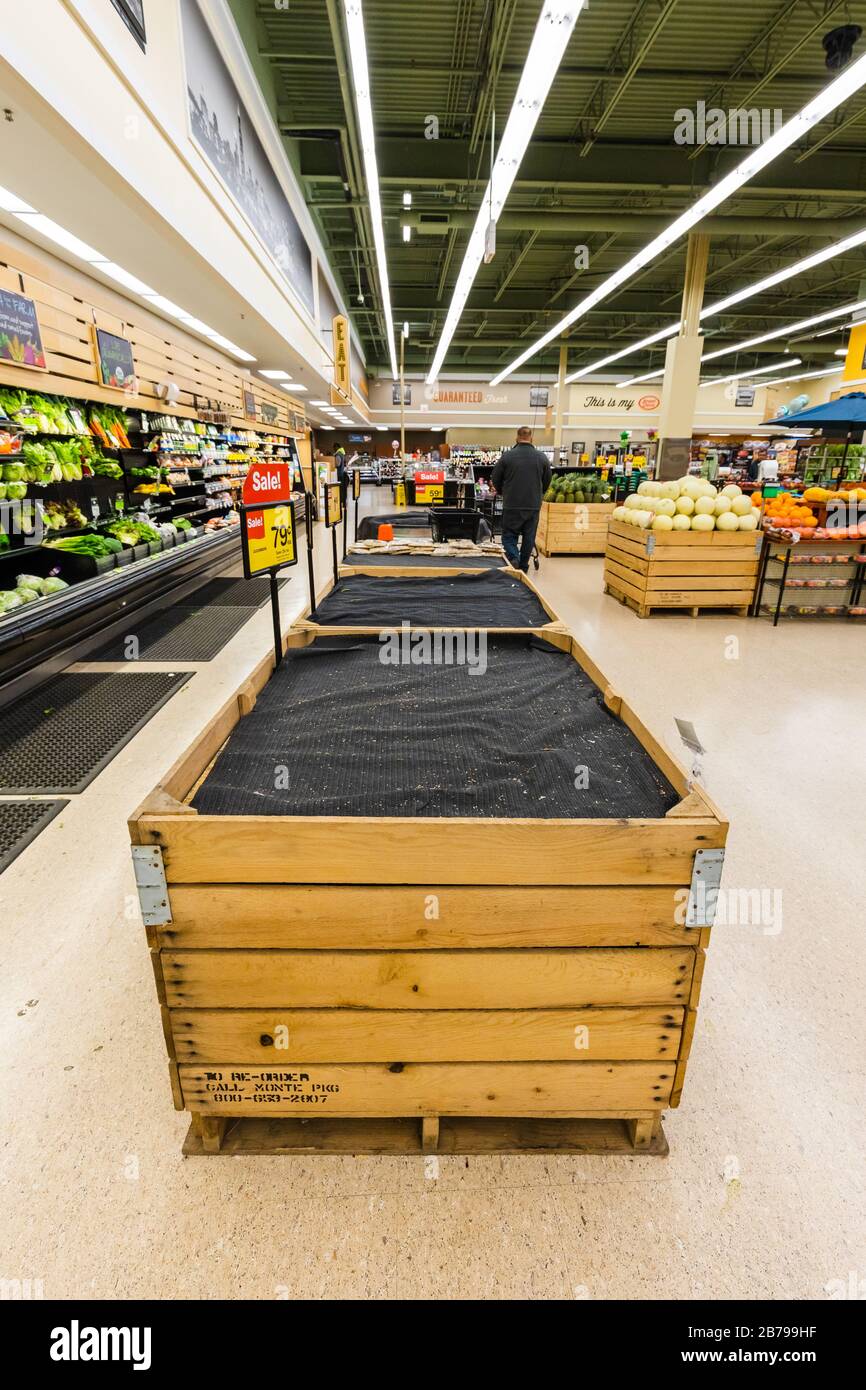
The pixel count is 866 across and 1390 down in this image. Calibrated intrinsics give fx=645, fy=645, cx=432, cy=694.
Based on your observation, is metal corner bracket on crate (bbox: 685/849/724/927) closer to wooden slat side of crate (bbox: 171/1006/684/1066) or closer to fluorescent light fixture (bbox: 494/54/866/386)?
wooden slat side of crate (bbox: 171/1006/684/1066)

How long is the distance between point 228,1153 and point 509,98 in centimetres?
1105

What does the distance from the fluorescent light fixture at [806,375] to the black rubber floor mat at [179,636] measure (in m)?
28.4

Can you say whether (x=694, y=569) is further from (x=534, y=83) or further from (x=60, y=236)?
(x=60, y=236)

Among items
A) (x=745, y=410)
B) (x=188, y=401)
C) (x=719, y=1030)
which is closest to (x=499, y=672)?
(x=719, y=1030)

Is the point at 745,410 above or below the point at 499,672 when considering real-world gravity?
above

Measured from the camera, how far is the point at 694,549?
6.42 m

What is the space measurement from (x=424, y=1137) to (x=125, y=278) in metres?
8.19

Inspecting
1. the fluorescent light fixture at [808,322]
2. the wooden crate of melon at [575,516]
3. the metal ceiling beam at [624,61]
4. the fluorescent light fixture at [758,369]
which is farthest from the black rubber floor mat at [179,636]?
the fluorescent light fixture at [758,369]

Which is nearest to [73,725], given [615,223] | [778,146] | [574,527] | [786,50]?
[778,146]

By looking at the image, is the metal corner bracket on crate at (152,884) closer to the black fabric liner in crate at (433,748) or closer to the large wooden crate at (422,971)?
the large wooden crate at (422,971)

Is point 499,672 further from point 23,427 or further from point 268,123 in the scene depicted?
point 268,123

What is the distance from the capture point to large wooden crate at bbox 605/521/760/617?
637 centimetres

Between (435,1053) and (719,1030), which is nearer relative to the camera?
(435,1053)

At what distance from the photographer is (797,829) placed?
2.81 meters
